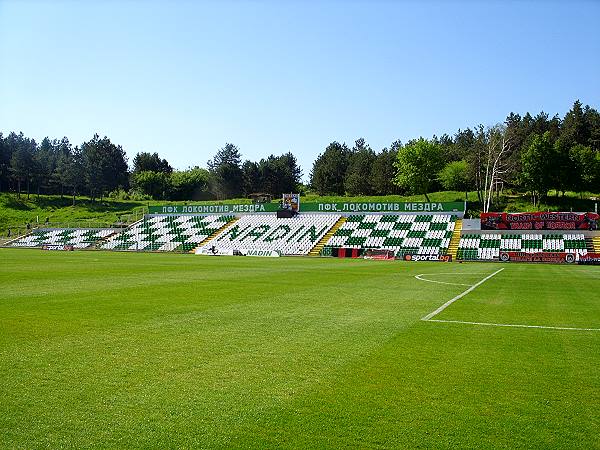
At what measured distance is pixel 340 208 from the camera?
7619cm

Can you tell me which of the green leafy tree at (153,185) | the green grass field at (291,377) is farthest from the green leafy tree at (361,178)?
the green grass field at (291,377)

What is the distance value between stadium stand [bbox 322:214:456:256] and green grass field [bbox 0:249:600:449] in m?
45.5

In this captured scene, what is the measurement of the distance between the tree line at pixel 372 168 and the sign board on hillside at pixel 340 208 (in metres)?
8.45

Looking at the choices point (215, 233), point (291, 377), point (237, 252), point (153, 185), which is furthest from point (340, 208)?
point (153, 185)

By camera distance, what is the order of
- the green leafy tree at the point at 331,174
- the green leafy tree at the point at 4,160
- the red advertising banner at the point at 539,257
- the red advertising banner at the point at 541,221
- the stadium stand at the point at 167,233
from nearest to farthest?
the red advertising banner at the point at 539,257 → the red advertising banner at the point at 541,221 → the stadium stand at the point at 167,233 → the green leafy tree at the point at 4,160 → the green leafy tree at the point at 331,174

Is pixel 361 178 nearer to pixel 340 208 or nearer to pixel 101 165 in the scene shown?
pixel 340 208

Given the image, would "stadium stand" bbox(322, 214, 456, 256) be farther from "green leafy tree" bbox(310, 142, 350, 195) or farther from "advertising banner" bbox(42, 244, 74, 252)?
"green leafy tree" bbox(310, 142, 350, 195)

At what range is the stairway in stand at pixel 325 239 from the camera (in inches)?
2462

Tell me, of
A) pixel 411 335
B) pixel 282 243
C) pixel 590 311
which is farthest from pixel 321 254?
pixel 411 335

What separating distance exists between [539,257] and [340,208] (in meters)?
30.3

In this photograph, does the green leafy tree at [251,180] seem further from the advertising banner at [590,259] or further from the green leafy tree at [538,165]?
the advertising banner at [590,259]

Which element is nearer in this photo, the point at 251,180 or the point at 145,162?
the point at 251,180

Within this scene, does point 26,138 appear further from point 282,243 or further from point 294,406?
point 294,406

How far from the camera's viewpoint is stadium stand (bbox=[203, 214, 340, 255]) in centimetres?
6556
